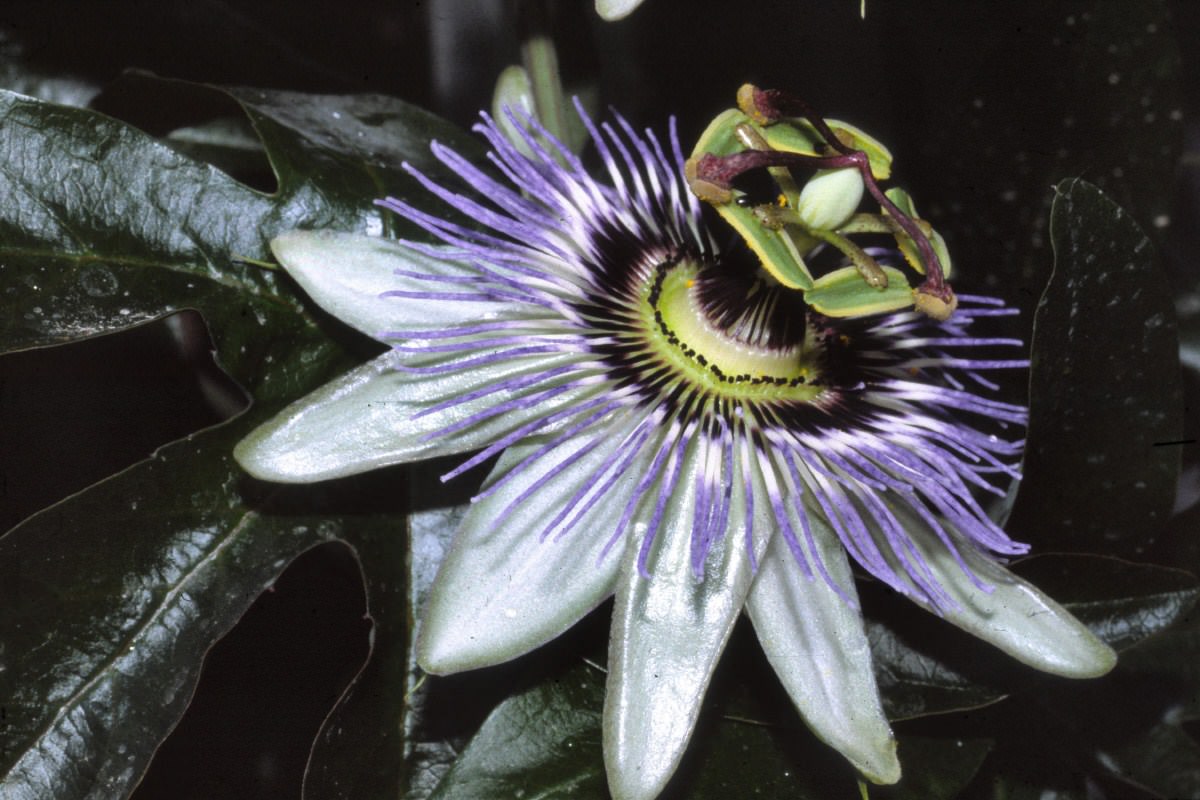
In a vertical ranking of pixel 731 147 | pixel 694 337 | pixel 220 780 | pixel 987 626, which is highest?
pixel 731 147

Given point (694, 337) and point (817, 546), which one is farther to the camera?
point (694, 337)

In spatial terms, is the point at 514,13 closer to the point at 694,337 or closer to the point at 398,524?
the point at 694,337

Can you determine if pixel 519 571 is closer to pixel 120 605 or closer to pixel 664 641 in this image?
pixel 664 641

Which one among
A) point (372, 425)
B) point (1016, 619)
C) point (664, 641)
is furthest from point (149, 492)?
point (1016, 619)

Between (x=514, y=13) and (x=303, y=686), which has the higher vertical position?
(x=514, y=13)

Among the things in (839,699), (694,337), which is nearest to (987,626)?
(839,699)

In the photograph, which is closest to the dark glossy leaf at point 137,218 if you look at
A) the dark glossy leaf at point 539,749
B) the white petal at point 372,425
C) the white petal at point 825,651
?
the white petal at point 372,425

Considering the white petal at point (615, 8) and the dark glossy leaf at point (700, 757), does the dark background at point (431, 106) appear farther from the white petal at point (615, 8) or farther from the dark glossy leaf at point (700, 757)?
the white petal at point (615, 8)
